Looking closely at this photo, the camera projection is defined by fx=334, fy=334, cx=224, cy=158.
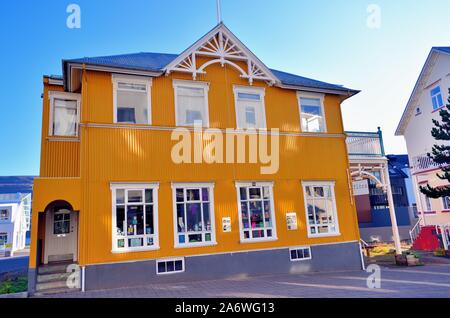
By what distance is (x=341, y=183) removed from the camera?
15.7m

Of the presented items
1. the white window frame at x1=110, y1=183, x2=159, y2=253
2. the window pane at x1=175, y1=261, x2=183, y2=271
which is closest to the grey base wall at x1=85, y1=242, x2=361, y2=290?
the window pane at x1=175, y1=261, x2=183, y2=271

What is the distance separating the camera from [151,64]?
Result: 545 inches

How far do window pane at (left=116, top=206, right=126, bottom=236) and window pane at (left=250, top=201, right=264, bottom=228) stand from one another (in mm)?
5076

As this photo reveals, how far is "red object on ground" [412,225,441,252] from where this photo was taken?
20.4 metres

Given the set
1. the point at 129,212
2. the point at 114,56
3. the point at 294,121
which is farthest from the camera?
the point at 294,121

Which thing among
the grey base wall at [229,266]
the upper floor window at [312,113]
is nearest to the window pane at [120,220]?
the grey base wall at [229,266]

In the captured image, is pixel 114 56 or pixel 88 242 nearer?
pixel 88 242

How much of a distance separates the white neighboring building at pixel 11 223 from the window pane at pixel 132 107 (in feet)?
113

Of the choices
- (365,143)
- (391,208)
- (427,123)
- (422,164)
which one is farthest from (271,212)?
(427,123)

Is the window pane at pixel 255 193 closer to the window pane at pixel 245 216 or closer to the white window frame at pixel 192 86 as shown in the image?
the window pane at pixel 245 216

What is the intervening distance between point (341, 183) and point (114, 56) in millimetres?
11739
